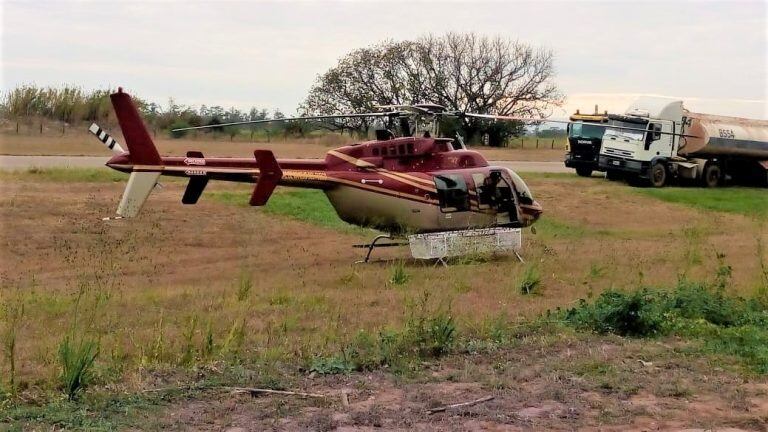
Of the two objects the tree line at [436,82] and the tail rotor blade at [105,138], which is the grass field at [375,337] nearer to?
the tail rotor blade at [105,138]

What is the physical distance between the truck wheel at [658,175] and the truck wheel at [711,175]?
2.26 metres

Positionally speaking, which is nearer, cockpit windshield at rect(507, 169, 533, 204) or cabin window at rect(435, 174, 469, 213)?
cabin window at rect(435, 174, 469, 213)

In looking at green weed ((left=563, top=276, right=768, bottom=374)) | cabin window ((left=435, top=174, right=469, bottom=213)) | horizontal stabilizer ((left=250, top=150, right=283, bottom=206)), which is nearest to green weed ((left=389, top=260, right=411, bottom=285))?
cabin window ((left=435, top=174, right=469, bottom=213))

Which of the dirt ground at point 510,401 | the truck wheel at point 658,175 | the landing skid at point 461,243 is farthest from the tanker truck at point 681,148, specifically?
the dirt ground at point 510,401

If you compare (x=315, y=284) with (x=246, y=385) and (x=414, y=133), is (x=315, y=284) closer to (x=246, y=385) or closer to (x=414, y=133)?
(x=414, y=133)

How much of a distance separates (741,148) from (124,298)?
28399 mm

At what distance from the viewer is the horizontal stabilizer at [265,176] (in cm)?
1386

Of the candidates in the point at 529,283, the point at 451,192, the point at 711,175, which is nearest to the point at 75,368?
the point at 529,283

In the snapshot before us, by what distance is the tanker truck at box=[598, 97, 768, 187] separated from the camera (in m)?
30.7

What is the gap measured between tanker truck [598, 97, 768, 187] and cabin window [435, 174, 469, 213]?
649 inches

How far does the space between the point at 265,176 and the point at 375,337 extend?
22.3 ft

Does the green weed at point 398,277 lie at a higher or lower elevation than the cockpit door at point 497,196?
lower

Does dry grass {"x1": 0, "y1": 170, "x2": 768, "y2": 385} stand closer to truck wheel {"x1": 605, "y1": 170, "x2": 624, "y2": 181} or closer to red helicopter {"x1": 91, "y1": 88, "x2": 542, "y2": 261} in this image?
red helicopter {"x1": 91, "y1": 88, "x2": 542, "y2": 261}

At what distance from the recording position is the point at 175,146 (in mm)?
38188
